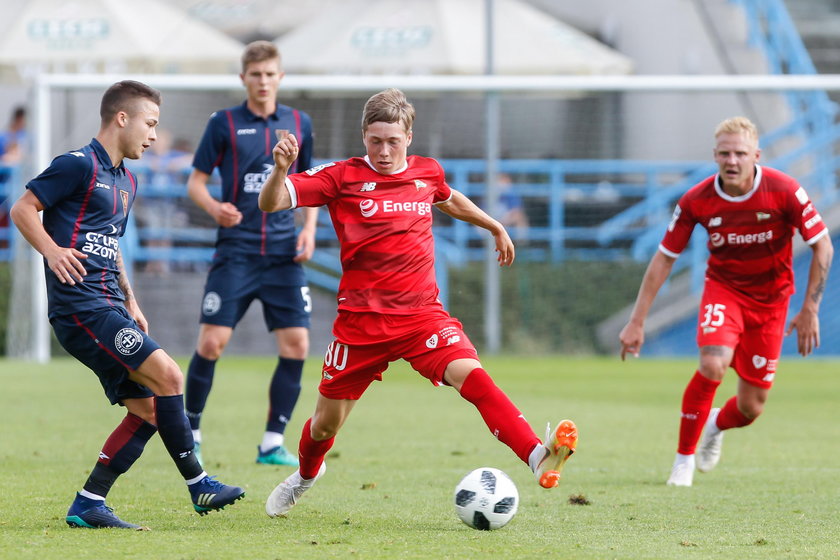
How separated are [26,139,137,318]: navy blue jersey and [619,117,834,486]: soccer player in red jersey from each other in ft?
9.24

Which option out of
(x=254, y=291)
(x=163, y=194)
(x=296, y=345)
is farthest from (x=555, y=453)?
(x=163, y=194)

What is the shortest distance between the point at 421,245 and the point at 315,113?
36.4ft

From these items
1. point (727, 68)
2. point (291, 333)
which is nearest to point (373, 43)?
point (727, 68)

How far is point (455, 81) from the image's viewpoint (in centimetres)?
1435

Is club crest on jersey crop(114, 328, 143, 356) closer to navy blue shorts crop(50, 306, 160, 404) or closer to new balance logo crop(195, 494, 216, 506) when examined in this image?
navy blue shorts crop(50, 306, 160, 404)

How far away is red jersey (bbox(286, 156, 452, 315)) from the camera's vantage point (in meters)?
5.35

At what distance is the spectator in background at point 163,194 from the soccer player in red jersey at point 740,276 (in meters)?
10.0

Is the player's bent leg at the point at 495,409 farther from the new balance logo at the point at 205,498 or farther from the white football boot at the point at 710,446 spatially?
the white football boot at the point at 710,446

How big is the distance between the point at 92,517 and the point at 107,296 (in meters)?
0.86

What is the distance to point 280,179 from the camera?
5.13 meters

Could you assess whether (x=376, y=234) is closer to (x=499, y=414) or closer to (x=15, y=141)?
(x=499, y=414)

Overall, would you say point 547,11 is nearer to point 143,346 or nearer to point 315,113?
point 315,113

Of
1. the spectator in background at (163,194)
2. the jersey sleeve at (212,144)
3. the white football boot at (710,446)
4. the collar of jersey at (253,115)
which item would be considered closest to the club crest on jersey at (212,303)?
the jersey sleeve at (212,144)

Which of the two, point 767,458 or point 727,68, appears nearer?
point 767,458
